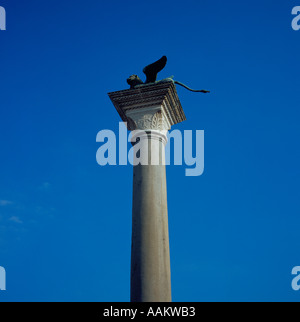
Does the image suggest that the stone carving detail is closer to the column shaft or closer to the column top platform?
the column top platform

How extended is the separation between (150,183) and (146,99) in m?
2.73

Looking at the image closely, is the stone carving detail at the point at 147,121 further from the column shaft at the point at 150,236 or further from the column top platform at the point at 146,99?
the column shaft at the point at 150,236

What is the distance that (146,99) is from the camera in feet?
34.6

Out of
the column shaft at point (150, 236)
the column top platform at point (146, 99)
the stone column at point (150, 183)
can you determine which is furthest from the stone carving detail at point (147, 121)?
the column shaft at point (150, 236)

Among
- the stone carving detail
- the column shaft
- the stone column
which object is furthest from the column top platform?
the column shaft

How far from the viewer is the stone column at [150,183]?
27.4 ft

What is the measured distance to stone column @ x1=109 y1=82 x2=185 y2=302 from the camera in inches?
329

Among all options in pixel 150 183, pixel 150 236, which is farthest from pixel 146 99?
pixel 150 236

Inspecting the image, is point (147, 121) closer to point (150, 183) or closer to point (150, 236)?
point (150, 183)
